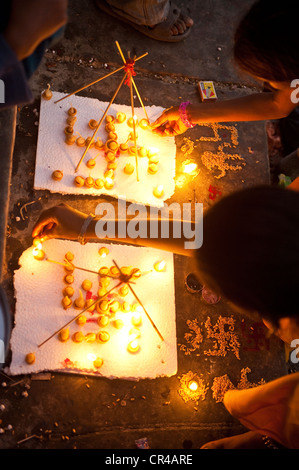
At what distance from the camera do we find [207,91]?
2.98 meters

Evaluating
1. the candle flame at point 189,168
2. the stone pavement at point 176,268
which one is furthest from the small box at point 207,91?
the candle flame at point 189,168

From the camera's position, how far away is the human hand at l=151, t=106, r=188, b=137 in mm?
2533

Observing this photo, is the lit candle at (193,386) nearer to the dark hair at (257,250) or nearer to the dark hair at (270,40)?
the dark hair at (257,250)

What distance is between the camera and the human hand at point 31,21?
1128 mm

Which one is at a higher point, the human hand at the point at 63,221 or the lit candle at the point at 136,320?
the human hand at the point at 63,221

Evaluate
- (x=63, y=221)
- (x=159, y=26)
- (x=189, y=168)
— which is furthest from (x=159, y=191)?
(x=159, y=26)

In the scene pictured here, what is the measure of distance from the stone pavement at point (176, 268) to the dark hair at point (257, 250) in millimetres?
1200

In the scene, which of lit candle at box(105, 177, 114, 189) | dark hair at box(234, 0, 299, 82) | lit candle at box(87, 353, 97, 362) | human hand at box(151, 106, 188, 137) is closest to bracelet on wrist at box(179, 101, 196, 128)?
human hand at box(151, 106, 188, 137)

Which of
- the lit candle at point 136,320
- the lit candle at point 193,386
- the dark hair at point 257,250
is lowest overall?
the lit candle at point 193,386

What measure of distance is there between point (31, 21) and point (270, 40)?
0.93m

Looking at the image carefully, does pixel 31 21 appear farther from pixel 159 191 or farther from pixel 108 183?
pixel 159 191

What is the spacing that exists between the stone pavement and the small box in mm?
74
